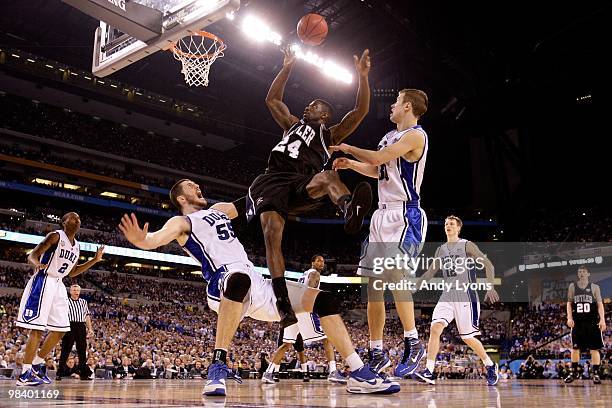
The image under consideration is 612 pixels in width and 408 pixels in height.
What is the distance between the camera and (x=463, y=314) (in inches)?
295

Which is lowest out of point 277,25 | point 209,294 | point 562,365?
point 562,365

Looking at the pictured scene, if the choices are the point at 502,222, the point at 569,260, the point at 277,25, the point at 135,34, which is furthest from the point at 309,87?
the point at 135,34

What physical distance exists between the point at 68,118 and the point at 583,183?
29.0 meters

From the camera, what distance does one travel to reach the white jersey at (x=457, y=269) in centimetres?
738

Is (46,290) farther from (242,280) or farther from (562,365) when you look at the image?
(562,365)

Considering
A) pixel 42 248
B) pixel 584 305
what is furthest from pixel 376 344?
pixel 584 305

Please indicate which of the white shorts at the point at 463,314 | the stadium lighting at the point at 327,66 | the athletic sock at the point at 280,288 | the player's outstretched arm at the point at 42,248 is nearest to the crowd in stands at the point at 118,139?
the stadium lighting at the point at 327,66

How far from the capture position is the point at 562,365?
18781mm

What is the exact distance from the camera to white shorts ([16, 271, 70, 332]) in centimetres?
633

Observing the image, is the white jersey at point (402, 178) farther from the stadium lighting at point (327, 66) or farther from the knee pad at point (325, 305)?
the stadium lighting at point (327, 66)

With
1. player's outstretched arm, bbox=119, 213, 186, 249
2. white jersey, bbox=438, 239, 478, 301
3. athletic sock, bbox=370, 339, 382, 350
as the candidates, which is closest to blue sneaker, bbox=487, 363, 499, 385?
white jersey, bbox=438, 239, 478, 301

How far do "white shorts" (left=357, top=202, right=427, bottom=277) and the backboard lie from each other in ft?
8.83

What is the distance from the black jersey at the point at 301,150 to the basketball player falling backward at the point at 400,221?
0.46 metres

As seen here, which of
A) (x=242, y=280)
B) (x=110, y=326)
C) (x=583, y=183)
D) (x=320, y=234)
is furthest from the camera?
(x=320, y=234)
